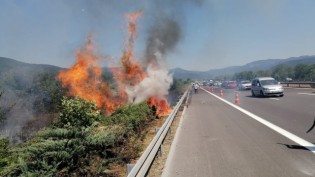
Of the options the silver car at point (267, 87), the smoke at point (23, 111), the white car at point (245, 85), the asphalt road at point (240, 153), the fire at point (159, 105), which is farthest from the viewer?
the smoke at point (23, 111)

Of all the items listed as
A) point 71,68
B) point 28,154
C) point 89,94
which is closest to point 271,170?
point 28,154

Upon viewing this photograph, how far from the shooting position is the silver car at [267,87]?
29.2 metres

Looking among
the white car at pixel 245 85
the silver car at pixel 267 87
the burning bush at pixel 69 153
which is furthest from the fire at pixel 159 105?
the white car at pixel 245 85

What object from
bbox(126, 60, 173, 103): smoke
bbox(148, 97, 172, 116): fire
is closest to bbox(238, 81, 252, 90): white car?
bbox(126, 60, 173, 103): smoke

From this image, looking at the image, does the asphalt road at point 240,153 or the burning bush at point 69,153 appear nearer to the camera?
the burning bush at point 69,153

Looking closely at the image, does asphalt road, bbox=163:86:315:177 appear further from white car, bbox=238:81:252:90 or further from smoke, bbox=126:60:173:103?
white car, bbox=238:81:252:90

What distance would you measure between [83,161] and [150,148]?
1.52 m

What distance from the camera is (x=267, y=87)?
29.5m

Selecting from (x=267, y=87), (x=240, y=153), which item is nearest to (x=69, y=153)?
(x=240, y=153)

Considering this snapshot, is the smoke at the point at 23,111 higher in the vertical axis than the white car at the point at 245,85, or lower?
lower

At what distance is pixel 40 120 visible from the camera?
64250 millimetres

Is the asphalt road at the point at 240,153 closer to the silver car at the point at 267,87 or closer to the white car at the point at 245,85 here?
the silver car at the point at 267,87

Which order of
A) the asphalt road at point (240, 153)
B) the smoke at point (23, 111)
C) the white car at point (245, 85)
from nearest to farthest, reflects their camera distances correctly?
the asphalt road at point (240, 153)
the white car at point (245, 85)
the smoke at point (23, 111)

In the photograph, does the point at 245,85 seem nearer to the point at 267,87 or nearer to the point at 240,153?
the point at 267,87
